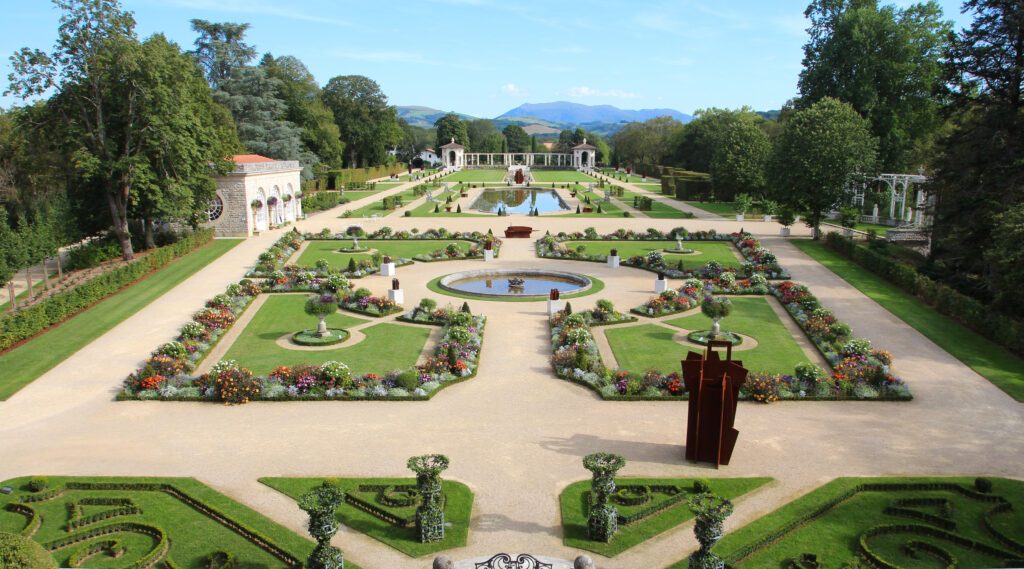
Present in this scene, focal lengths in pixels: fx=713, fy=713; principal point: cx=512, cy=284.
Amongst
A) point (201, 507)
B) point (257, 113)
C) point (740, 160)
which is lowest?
point (201, 507)

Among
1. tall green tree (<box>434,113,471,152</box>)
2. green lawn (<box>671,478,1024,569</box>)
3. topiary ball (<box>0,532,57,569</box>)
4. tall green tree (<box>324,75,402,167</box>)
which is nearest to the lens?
topiary ball (<box>0,532,57,569</box>)

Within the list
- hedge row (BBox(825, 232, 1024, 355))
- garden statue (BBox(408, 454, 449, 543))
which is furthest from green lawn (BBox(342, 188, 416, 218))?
garden statue (BBox(408, 454, 449, 543))

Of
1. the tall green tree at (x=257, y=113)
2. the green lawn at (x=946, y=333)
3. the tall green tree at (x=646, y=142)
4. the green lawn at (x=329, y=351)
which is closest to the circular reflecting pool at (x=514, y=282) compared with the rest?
the green lawn at (x=329, y=351)

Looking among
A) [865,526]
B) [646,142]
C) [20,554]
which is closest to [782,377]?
[865,526]

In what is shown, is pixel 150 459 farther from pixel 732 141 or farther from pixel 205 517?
pixel 732 141

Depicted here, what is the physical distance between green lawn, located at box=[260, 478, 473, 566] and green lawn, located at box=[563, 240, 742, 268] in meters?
25.1

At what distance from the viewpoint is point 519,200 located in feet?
261

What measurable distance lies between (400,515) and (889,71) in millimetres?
53640

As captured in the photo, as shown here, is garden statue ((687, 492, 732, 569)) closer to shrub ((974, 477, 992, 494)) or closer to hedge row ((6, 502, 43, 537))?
shrub ((974, 477, 992, 494))

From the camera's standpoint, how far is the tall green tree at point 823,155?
43031 millimetres

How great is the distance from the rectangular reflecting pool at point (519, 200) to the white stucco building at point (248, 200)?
1965 cm

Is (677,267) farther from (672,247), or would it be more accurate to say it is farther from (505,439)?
(505,439)

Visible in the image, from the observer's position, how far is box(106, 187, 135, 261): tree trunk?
122 feet

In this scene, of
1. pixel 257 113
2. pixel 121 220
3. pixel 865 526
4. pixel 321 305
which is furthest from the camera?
pixel 257 113
